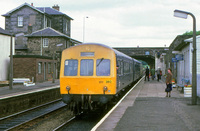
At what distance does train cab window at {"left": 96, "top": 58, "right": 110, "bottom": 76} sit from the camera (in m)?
12.4

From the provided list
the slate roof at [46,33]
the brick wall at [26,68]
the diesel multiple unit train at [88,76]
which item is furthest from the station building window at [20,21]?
the diesel multiple unit train at [88,76]

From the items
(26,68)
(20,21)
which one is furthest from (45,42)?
(26,68)

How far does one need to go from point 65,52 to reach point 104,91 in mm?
2366

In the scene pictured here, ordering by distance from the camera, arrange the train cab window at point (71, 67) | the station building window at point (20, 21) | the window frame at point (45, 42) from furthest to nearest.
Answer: the station building window at point (20, 21) < the window frame at point (45, 42) < the train cab window at point (71, 67)

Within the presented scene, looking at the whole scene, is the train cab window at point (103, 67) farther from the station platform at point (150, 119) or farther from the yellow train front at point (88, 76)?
the station platform at point (150, 119)

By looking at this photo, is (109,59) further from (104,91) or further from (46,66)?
(46,66)

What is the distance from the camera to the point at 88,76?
1234 cm

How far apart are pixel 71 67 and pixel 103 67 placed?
1.30 meters

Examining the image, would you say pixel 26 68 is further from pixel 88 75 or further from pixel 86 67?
pixel 88 75

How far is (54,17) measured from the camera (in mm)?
54375

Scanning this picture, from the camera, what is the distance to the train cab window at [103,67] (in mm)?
12375

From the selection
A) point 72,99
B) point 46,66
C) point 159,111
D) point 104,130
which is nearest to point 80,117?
point 72,99

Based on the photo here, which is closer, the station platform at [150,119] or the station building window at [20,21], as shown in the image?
the station platform at [150,119]

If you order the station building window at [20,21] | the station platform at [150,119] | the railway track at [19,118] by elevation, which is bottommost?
the railway track at [19,118]
